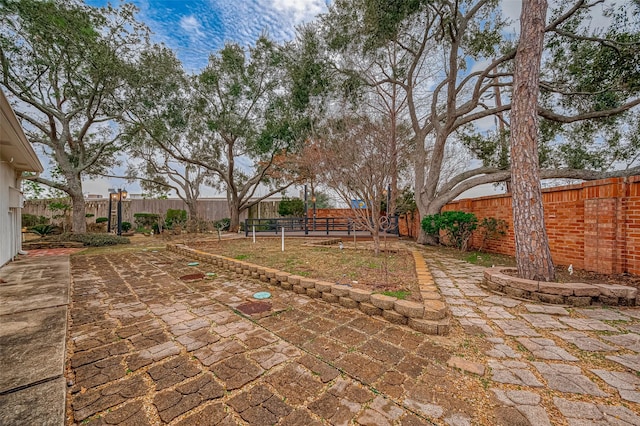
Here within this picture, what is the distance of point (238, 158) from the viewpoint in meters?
13.6

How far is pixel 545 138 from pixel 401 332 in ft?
28.0

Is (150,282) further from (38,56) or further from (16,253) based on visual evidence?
(38,56)

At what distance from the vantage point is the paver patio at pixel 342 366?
51.1 inches

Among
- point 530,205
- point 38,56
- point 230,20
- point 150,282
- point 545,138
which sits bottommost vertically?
point 150,282

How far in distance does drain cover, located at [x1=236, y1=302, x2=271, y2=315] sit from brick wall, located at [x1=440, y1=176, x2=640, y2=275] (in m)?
4.83

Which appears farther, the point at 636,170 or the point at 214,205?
the point at 214,205

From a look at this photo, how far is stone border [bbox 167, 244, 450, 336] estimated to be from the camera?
2230 mm

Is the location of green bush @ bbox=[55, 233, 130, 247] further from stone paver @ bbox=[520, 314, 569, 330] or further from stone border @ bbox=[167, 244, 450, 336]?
stone paver @ bbox=[520, 314, 569, 330]

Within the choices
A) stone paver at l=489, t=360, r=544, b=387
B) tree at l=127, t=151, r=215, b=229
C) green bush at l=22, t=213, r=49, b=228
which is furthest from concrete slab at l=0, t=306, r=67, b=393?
green bush at l=22, t=213, r=49, b=228

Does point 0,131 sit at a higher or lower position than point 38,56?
lower

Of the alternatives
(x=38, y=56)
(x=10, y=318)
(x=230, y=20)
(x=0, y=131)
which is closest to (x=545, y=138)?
(x=230, y=20)

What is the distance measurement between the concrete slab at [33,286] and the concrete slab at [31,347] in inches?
13.4

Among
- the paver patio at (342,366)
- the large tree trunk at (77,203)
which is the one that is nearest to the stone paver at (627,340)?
the paver patio at (342,366)

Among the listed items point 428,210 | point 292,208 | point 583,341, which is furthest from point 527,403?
point 292,208
